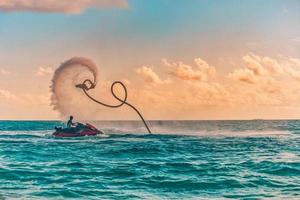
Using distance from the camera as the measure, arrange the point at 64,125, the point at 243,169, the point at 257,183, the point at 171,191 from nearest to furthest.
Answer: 1. the point at 171,191
2. the point at 257,183
3. the point at 243,169
4. the point at 64,125

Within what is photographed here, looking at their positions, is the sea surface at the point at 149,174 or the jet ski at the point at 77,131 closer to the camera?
the sea surface at the point at 149,174

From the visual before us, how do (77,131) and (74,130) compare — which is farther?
(77,131)

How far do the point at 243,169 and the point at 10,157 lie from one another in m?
16.9

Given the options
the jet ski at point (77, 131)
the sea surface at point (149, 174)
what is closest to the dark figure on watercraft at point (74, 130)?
the jet ski at point (77, 131)

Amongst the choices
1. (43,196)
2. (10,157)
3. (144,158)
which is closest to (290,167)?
(144,158)

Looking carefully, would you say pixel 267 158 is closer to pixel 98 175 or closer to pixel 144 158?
pixel 144 158

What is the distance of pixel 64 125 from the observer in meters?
64.4

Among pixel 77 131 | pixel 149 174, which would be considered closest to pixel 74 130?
pixel 77 131

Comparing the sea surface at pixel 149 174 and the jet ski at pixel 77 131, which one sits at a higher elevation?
the jet ski at pixel 77 131

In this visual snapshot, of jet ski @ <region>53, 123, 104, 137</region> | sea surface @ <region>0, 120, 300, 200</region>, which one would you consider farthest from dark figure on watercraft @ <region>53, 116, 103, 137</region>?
sea surface @ <region>0, 120, 300, 200</region>

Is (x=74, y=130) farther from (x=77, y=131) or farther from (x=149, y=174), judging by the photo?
(x=149, y=174)

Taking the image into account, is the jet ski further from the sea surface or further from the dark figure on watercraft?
the sea surface

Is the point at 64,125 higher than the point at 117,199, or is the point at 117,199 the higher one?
the point at 64,125

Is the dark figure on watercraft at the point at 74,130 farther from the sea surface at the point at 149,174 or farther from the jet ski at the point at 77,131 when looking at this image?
the sea surface at the point at 149,174
